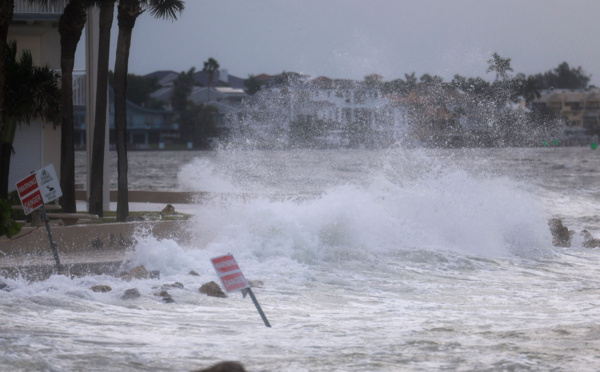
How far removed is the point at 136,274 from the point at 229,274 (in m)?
5.05

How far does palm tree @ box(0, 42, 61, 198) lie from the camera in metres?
20.3

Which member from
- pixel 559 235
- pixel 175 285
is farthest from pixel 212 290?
pixel 559 235

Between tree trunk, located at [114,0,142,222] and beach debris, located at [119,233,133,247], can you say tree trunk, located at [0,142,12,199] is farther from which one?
beach debris, located at [119,233,133,247]

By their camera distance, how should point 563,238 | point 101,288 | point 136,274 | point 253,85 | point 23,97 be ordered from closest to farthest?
point 101,288 < point 136,274 < point 23,97 < point 563,238 < point 253,85

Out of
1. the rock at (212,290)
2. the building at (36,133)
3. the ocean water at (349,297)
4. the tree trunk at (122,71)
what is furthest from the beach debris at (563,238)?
the building at (36,133)

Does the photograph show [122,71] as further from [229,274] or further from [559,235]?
[559,235]

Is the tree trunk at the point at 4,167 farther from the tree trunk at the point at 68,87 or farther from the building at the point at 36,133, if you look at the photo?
the building at the point at 36,133

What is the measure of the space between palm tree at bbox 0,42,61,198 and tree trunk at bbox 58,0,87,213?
67.5 inches

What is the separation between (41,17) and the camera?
2247 centimetres

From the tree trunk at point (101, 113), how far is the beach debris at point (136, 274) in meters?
5.49

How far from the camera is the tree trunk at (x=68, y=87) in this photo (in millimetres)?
18750

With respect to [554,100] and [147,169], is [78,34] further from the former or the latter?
[554,100]

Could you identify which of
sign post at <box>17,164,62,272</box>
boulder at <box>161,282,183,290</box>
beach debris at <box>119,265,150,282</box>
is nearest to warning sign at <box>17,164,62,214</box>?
sign post at <box>17,164,62,272</box>

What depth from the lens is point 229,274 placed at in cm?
938
